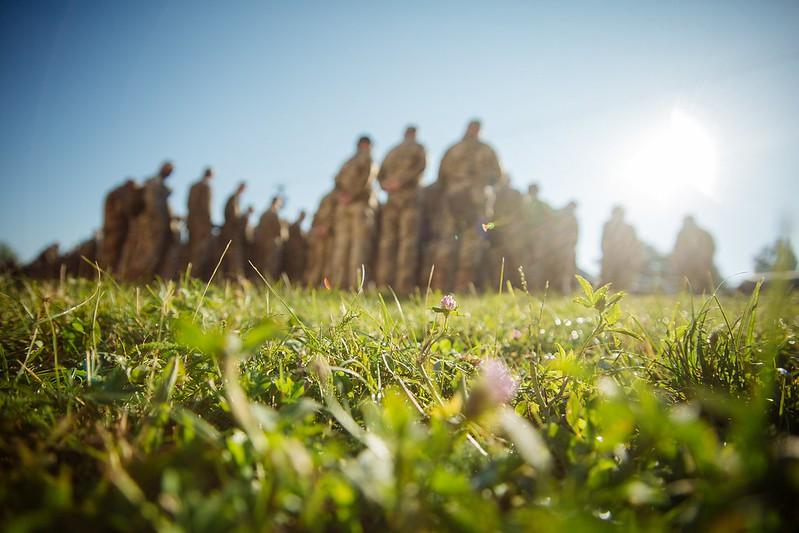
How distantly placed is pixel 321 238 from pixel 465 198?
16.3 ft

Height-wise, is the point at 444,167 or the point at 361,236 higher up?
the point at 444,167

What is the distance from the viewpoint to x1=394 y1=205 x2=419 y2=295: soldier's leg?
8.94 meters

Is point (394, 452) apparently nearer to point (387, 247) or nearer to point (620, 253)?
point (387, 247)

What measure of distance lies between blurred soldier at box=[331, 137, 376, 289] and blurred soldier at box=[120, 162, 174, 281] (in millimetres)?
5114

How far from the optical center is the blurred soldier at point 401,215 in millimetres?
9070

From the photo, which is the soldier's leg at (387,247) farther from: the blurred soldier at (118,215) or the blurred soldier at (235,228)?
the blurred soldier at (118,215)

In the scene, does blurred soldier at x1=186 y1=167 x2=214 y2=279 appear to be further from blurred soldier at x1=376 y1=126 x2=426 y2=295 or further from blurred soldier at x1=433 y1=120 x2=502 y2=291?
blurred soldier at x1=433 y1=120 x2=502 y2=291

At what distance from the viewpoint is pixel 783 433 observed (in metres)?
0.64

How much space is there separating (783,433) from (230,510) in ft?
2.97

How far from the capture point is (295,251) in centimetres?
1423

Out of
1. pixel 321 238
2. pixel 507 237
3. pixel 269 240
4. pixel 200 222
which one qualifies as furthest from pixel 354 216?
pixel 200 222

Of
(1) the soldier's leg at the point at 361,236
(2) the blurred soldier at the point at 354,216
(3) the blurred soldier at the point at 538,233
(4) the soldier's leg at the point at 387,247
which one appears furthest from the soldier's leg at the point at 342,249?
(3) the blurred soldier at the point at 538,233

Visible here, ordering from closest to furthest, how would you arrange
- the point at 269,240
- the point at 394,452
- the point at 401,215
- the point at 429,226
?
1. the point at 394,452
2. the point at 401,215
3. the point at 429,226
4. the point at 269,240

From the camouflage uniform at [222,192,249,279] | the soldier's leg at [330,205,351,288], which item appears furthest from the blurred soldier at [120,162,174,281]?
the soldier's leg at [330,205,351,288]
